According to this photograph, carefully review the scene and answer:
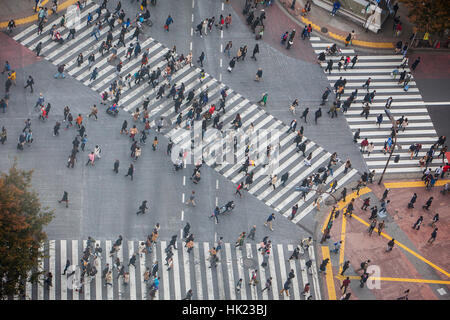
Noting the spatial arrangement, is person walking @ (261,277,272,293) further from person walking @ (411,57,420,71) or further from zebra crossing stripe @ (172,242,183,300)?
person walking @ (411,57,420,71)

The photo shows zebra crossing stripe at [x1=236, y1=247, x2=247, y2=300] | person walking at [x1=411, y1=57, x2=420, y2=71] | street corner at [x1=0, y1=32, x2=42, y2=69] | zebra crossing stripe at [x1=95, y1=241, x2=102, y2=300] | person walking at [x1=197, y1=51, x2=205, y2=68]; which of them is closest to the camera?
zebra crossing stripe at [x1=95, y1=241, x2=102, y2=300]

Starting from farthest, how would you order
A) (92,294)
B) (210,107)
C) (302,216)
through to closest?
(210,107), (302,216), (92,294)

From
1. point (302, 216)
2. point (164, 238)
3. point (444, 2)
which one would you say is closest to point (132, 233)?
point (164, 238)

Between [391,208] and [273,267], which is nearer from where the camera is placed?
[273,267]

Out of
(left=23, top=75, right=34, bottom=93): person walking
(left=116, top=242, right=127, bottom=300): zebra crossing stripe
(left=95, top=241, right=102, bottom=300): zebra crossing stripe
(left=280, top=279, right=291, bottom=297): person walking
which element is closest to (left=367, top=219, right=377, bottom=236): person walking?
(left=280, top=279, right=291, bottom=297): person walking

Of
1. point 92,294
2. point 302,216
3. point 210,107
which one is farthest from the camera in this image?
point 210,107

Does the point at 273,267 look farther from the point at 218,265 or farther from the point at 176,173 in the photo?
the point at 176,173
